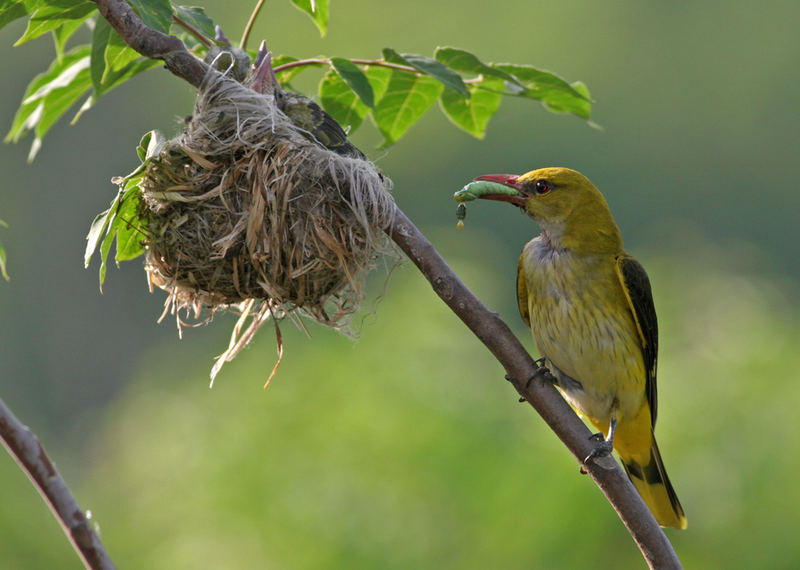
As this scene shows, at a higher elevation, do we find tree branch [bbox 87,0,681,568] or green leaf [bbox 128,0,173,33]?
green leaf [bbox 128,0,173,33]

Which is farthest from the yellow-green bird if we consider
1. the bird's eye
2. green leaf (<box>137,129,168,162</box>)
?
green leaf (<box>137,129,168,162</box>)

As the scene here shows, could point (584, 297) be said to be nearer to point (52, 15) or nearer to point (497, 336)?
point (497, 336)

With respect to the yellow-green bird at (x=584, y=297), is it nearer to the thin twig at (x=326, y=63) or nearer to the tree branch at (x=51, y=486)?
the thin twig at (x=326, y=63)

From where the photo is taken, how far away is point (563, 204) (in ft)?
10.8

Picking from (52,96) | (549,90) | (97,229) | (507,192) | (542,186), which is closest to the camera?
(97,229)

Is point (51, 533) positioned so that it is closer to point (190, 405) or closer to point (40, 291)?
point (190, 405)

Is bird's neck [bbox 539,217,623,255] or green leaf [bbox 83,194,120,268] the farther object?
bird's neck [bbox 539,217,623,255]

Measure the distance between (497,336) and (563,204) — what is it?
100 cm

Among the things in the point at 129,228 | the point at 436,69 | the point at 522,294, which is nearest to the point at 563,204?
the point at 522,294

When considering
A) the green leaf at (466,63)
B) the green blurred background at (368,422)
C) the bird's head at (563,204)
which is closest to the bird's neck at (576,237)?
the bird's head at (563,204)

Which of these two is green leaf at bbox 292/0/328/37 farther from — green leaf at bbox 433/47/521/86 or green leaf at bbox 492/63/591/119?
green leaf at bbox 492/63/591/119

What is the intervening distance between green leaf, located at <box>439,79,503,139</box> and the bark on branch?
74cm

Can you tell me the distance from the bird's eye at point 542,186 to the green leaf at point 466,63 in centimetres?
60

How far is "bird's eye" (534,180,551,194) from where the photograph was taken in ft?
10.8
